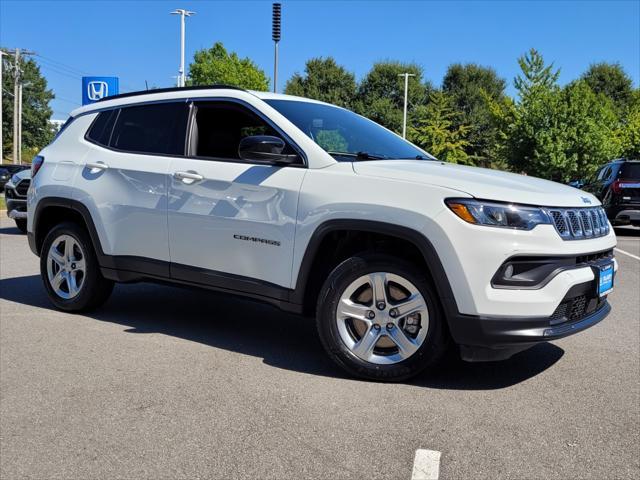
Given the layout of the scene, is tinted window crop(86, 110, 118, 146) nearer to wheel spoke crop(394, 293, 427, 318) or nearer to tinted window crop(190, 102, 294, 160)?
tinted window crop(190, 102, 294, 160)

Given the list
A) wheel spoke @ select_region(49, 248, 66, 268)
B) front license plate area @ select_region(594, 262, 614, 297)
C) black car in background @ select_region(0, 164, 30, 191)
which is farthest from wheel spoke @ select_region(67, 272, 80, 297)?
black car in background @ select_region(0, 164, 30, 191)

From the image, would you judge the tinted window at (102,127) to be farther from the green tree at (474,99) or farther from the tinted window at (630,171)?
the green tree at (474,99)

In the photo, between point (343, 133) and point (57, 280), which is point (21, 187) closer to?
point (57, 280)

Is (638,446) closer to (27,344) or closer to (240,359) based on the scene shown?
(240,359)

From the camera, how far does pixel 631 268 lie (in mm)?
9328

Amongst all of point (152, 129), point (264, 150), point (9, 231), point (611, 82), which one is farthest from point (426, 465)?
point (611, 82)

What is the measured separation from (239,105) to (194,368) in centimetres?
182

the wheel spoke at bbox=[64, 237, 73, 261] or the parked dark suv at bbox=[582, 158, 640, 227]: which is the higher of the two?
the parked dark suv at bbox=[582, 158, 640, 227]

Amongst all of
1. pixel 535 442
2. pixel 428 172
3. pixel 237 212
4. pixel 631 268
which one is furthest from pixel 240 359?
pixel 631 268

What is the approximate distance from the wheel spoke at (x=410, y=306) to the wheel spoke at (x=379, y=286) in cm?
10

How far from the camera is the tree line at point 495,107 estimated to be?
26656 mm

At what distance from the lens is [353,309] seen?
393 cm

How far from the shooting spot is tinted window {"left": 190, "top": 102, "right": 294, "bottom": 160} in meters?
4.74

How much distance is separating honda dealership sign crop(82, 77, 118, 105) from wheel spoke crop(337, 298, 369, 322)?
14.3 m
